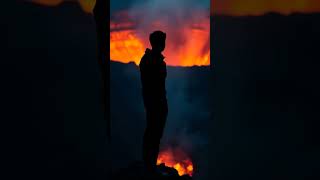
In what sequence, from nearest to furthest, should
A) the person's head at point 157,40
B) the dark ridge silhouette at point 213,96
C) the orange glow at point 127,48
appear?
the dark ridge silhouette at point 213,96 → the person's head at point 157,40 → the orange glow at point 127,48

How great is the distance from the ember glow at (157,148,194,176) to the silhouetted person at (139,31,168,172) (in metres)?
2.94

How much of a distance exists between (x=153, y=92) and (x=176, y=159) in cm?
325

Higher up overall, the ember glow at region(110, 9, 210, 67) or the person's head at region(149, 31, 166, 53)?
the ember glow at region(110, 9, 210, 67)

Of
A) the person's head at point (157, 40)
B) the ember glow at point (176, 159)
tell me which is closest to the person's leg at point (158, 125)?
the person's head at point (157, 40)

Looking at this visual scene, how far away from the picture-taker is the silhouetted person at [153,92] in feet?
13.6

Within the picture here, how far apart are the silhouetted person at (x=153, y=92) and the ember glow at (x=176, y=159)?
2944 mm

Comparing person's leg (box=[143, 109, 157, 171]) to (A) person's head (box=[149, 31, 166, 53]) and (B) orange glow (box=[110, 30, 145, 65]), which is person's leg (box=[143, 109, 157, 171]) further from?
(B) orange glow (box=[110, 30, 145, 65])

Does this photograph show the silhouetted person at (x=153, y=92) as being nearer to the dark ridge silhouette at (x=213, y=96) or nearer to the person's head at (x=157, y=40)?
the person's head at (x=157, y=40)

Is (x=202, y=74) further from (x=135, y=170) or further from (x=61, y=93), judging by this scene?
(x=61, y=93)

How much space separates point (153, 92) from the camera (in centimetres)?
414

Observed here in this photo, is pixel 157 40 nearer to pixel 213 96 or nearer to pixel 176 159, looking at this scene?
pixel 213 96

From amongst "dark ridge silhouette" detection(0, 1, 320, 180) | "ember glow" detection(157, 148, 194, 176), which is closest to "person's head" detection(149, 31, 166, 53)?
"dark ridge silhouette" detection(0, 1, 320, 180)

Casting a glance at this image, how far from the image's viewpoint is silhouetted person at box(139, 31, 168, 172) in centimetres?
414

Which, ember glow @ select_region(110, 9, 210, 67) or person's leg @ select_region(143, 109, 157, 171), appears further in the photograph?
ember glow @ select_region(110, 9, 210, 67)
